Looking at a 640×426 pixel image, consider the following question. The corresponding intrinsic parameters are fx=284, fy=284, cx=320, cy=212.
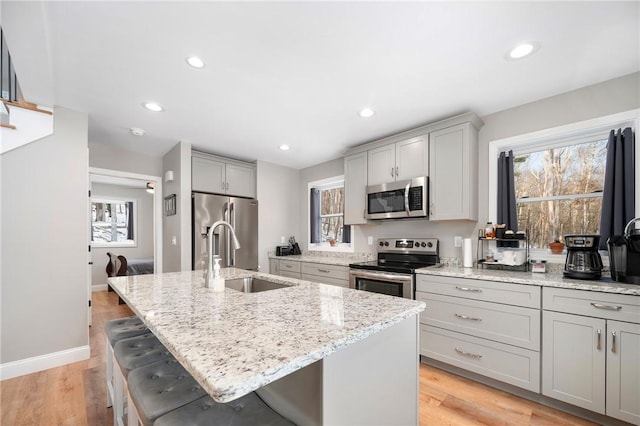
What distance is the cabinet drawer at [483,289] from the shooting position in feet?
6.85

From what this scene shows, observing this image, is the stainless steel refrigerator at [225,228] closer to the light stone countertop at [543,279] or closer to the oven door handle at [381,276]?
the oven door handle at [381,276]

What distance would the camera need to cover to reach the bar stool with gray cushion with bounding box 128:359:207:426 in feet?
3.44

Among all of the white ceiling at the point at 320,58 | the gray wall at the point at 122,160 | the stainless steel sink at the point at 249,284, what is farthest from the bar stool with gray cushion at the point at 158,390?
the gray wall at the point at 122,160

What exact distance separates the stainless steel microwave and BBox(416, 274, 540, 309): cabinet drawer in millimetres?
741

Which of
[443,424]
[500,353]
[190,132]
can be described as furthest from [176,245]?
[500,353]

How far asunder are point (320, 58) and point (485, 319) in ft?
7.73

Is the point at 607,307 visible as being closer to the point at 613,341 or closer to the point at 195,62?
the point at 613,341

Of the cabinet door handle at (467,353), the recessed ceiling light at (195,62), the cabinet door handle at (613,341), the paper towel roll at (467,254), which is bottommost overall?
the cabinet door handle at (467,353)

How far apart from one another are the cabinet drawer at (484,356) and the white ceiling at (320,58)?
6.79 ft

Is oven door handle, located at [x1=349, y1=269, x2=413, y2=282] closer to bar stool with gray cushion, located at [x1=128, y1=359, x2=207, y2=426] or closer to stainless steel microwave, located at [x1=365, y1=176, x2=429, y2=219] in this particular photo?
stainless steel microwave, located at [x1=365, y1=176, x2=429, y2=219]

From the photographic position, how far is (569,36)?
172 cm

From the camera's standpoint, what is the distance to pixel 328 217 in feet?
15.4

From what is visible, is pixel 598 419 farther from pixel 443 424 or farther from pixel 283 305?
pixel 283 305

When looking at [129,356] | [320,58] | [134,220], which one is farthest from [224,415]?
[134,220]
